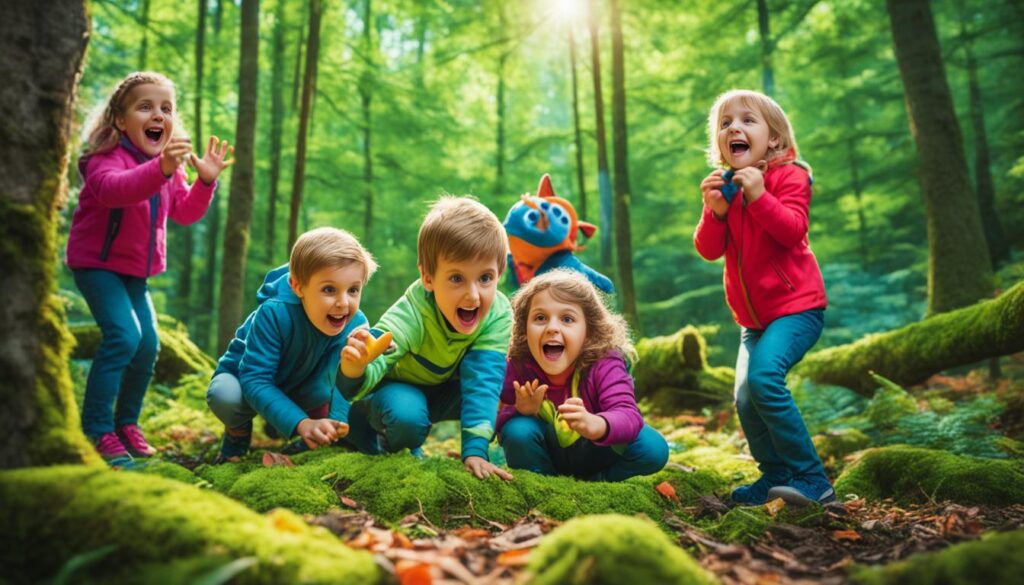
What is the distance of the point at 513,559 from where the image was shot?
1708mm

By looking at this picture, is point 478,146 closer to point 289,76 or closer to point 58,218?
point 289,76

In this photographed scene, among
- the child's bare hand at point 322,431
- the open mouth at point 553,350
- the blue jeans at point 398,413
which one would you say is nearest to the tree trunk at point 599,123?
the blue jeans at point 398,413

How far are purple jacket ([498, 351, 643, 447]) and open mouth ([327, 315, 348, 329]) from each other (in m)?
0.93

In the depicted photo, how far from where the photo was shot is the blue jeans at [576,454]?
318cm

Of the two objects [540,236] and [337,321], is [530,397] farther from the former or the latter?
[540,236]

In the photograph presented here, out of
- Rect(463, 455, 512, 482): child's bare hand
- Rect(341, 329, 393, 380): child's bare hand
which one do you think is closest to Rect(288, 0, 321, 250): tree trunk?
Rect(341, 329, 393, 380): child's bare hand

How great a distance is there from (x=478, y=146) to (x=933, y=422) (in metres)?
14.0

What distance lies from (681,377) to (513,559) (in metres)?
5.53

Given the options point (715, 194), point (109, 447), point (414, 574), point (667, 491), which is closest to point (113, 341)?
point (109, 447)

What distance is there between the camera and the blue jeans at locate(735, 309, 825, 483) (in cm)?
298

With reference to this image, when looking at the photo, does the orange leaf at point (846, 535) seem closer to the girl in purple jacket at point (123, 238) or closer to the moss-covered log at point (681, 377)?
the girl in purple jacket at point (123, 238)

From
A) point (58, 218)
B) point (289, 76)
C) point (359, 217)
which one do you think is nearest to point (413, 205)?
point (359, 217)

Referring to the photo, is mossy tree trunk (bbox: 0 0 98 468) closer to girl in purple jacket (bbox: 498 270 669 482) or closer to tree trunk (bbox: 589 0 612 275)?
girl in purple jacket (bbox: 498 270 669 482)

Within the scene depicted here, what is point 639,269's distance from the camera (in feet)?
64.0
